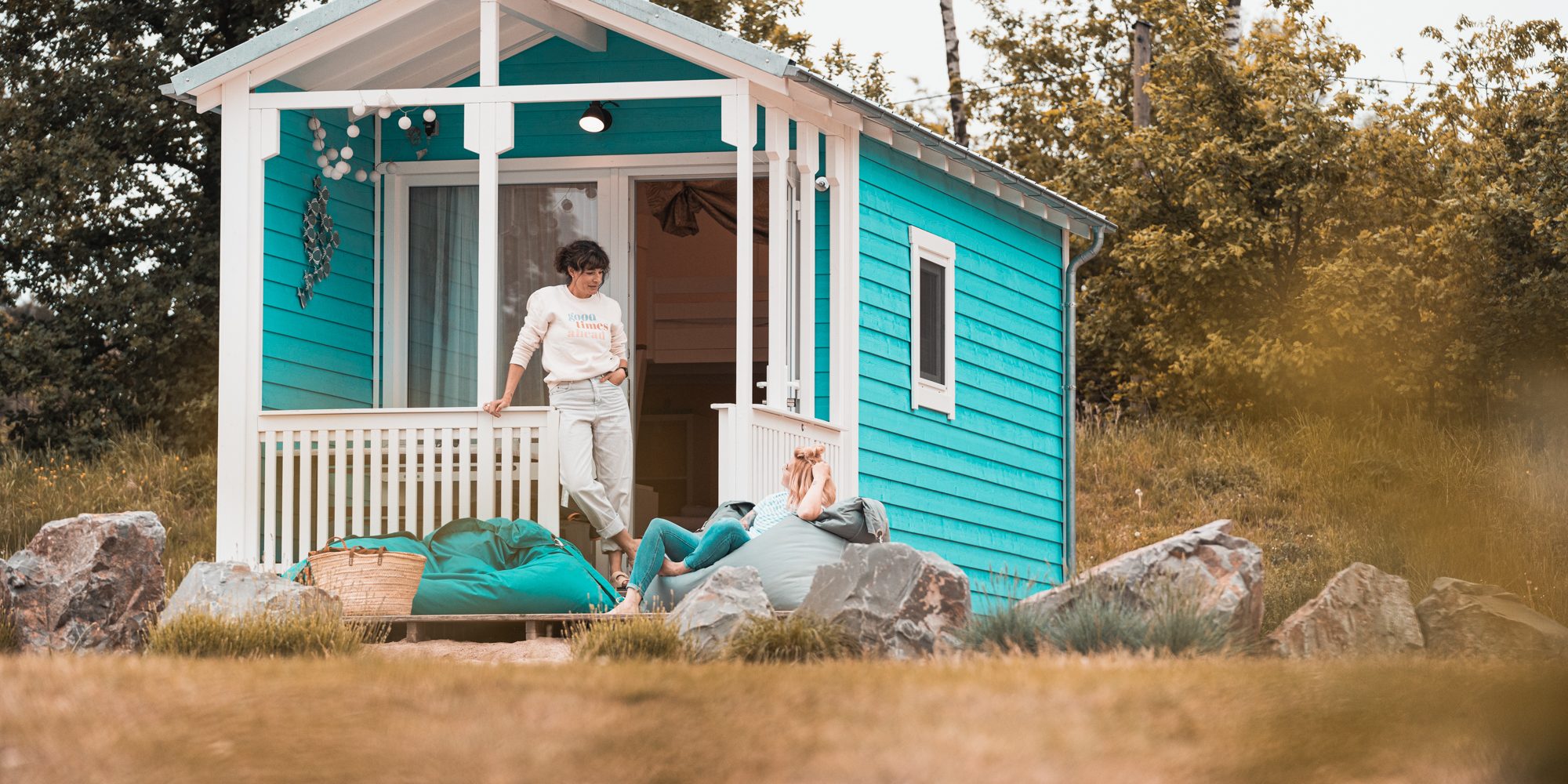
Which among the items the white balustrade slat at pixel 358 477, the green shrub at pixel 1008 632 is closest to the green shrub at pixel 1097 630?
the green shrub at pixel 1008 632

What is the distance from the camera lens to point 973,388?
12445 millimetres

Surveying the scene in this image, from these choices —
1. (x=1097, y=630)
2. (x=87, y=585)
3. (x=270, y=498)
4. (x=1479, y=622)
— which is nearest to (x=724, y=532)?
(x=1097, y=630)

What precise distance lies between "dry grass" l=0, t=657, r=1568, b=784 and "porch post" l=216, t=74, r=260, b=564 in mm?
4561

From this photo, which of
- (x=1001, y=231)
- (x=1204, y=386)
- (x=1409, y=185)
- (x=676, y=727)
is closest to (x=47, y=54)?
(x=1001, y=231)

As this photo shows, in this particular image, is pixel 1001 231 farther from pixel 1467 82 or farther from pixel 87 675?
pixel 1467 82

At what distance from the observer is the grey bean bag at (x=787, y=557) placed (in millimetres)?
8336

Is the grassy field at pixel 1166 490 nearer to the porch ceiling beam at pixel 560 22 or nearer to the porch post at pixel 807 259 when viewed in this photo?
the porch post at pixel 807 259

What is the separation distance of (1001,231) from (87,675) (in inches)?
338

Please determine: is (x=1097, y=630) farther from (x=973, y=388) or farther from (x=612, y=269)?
(x=973, y=388)

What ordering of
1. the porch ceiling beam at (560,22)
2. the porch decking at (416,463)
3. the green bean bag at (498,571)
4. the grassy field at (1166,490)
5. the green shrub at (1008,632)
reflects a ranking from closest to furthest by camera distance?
the green shrub at (1008,632) → the green bean bag at (498,571) → the porch decking at (416,463) → the porch ceiling beam at (560,22) → the grassy field at (1166,490)

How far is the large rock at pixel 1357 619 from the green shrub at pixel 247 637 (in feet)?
12.9

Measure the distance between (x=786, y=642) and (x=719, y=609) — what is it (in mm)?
411

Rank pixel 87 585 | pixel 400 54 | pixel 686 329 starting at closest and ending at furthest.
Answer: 1. pixel 87 585
2. pixel 400 54
3. pixel 686 329

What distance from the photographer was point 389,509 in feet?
32.3
